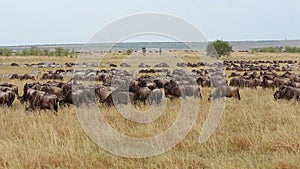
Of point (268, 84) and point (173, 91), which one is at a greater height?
point (173, 91)

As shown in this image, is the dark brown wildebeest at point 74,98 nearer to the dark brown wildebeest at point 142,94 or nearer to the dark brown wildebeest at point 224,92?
the dark brown wildebeest at point 142,94

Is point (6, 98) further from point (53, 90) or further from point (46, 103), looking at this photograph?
point (46, 103)

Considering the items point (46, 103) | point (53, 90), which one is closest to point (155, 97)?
point (46, 103)

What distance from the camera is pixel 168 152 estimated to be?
6879 millimetres

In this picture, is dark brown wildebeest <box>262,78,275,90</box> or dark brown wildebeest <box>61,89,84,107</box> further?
dark brown wildebeest <box>262,78,275,90</box>

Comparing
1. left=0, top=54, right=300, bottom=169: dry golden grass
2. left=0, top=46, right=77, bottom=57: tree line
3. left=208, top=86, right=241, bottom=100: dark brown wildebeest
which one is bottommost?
left=0, top=54, right=300, bottom=169: dry golden grass

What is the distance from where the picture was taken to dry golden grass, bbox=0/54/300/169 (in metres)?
6.22

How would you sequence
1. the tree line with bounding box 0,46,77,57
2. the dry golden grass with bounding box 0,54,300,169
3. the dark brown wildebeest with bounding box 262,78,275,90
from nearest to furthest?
the dry golden grass with bounding box 0,54,300,169
the dark brown wildebeest with bounding box 262,78,275,90
the tree line with bounding box 0,46,77,57

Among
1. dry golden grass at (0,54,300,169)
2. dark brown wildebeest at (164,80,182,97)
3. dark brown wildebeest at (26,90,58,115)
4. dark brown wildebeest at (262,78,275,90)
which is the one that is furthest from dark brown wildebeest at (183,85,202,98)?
dark brown wildebeest at (262,78,275,90)

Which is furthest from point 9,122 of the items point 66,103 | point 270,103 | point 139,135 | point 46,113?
point 270,103

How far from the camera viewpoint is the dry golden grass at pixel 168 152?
245 inches

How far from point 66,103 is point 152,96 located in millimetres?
2871

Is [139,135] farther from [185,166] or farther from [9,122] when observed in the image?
[9,122]

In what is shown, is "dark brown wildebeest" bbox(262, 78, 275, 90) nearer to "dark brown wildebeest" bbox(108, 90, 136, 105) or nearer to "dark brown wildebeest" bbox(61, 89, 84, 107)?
"dark brown wildebeest" bbox(108, 90, 136, 105)
